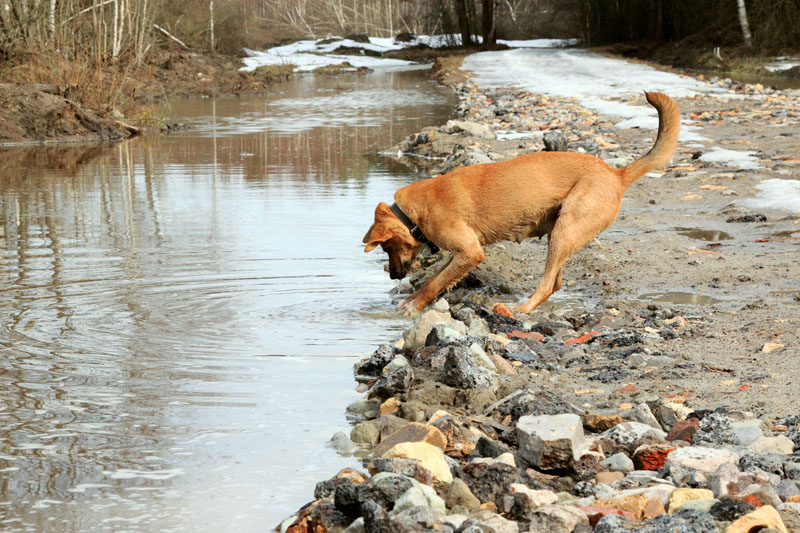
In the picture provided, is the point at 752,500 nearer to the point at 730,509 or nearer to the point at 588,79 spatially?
the point at 730,509

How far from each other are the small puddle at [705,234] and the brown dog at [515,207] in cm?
204

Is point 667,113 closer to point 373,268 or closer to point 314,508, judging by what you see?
point 373,268

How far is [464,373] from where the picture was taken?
5.22 m

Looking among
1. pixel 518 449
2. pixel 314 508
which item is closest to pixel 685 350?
pixel 518 449

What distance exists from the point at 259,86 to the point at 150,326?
102ft

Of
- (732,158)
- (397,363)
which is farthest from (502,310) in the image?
(732,158)

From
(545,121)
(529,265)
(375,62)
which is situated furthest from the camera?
(375,62)

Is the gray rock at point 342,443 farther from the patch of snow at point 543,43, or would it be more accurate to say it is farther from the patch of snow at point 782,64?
the patch of snow at point 543,43

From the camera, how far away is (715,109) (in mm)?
20062

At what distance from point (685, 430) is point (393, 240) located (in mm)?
3424

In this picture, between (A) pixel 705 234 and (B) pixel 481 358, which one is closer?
(B) pixel 481 358

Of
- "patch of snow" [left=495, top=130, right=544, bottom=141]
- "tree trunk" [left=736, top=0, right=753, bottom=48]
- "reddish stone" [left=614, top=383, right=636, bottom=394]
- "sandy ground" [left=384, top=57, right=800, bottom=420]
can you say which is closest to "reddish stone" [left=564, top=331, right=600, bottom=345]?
"sandy ground" [left=384, top=57, right=800, bottom=420]

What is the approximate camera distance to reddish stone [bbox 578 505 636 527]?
138 inches

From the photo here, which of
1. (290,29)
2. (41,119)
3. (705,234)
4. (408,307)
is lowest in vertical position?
(408,307)
